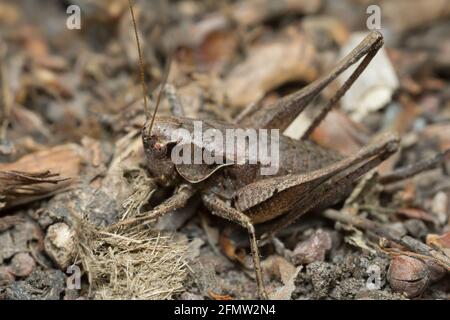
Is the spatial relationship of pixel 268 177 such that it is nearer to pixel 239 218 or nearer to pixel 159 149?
pixel 239 218

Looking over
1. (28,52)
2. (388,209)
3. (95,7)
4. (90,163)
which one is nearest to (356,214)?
(388,209)

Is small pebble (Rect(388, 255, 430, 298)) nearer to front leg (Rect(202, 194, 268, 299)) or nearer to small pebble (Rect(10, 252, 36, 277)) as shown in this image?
front leg (Rect(202, 194, 268, 299))

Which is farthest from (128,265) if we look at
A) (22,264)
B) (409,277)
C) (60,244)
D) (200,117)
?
(409,277)

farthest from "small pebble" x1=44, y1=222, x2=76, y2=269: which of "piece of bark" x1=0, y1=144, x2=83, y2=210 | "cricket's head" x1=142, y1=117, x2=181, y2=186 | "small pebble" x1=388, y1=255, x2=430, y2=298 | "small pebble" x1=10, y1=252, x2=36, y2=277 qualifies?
"small pebble" x1=388, y1=255, x2=430, y2=298

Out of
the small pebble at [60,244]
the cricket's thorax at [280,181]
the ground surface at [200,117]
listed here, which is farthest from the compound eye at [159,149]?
the small pebble at [60,244]

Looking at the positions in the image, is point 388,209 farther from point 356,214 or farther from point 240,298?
point 240,298

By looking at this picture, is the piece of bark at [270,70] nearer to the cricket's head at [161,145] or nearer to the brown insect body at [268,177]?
the brown insect body at [268,177]
